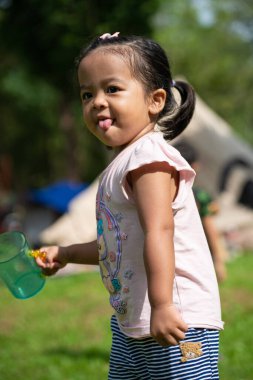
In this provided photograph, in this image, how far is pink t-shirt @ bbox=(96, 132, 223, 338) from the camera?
201 cm

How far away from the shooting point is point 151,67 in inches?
85.0

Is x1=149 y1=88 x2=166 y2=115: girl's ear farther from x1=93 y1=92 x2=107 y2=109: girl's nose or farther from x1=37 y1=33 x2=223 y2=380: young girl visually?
x1=93 y1=92 x2=107 y2=109: girl's nose

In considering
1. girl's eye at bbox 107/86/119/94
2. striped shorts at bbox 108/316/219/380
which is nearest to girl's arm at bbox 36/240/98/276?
striped shorts at bbox 108/316/219/380

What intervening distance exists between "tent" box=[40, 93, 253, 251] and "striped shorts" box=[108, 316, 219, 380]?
7678 mm

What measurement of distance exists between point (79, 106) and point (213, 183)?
198 inches

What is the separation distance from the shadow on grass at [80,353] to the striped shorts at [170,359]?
2306mm

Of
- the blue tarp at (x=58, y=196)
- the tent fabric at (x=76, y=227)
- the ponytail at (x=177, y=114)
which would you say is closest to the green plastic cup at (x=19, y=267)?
the ponytail at (x=177, y=114)

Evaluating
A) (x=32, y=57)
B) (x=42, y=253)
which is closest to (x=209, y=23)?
(x=32, y=57)

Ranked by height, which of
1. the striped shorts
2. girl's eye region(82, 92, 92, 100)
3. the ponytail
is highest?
girl's eye region(82, 92, 92, 100)

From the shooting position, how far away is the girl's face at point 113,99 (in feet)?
6.82

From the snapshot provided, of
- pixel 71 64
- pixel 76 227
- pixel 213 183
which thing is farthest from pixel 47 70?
pixel 213 183

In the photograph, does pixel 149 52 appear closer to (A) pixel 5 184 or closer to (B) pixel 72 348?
(B) pixel 72 348

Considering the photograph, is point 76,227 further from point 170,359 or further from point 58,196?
point 170,359

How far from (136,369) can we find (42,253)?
601 mm
